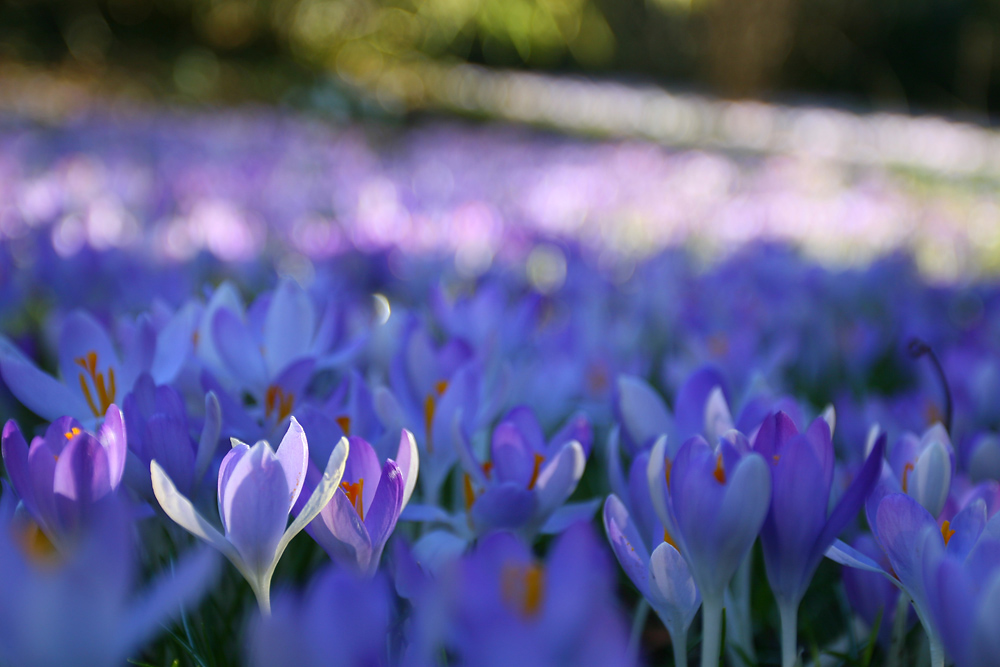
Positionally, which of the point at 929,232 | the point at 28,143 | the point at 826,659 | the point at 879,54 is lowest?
the point at 879,54

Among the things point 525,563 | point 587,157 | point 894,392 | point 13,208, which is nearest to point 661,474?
point 525,563

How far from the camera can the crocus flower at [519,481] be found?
73 cm

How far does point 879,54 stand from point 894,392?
85.2 ft

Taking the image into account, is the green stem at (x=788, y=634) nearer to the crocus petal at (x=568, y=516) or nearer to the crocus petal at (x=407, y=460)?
the crocus petal at (x=568, y=516)

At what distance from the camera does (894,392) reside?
182 centimetres

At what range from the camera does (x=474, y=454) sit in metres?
0.81

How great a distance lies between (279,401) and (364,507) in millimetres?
304

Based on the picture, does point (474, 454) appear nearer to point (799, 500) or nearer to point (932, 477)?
point (799, 500)

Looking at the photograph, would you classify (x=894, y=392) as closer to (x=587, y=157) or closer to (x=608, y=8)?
(x=587, y=157)

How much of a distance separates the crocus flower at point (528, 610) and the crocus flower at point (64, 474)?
299mm

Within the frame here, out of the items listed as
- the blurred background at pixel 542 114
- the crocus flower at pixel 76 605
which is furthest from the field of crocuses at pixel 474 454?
the blurred background at pixel 542 114

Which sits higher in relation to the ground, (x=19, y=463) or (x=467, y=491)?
(x=19, y=463)

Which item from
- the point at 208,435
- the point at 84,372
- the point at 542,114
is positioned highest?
the point at 208,435

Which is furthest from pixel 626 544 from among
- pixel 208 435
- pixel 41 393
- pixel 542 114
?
pixel 542 114
